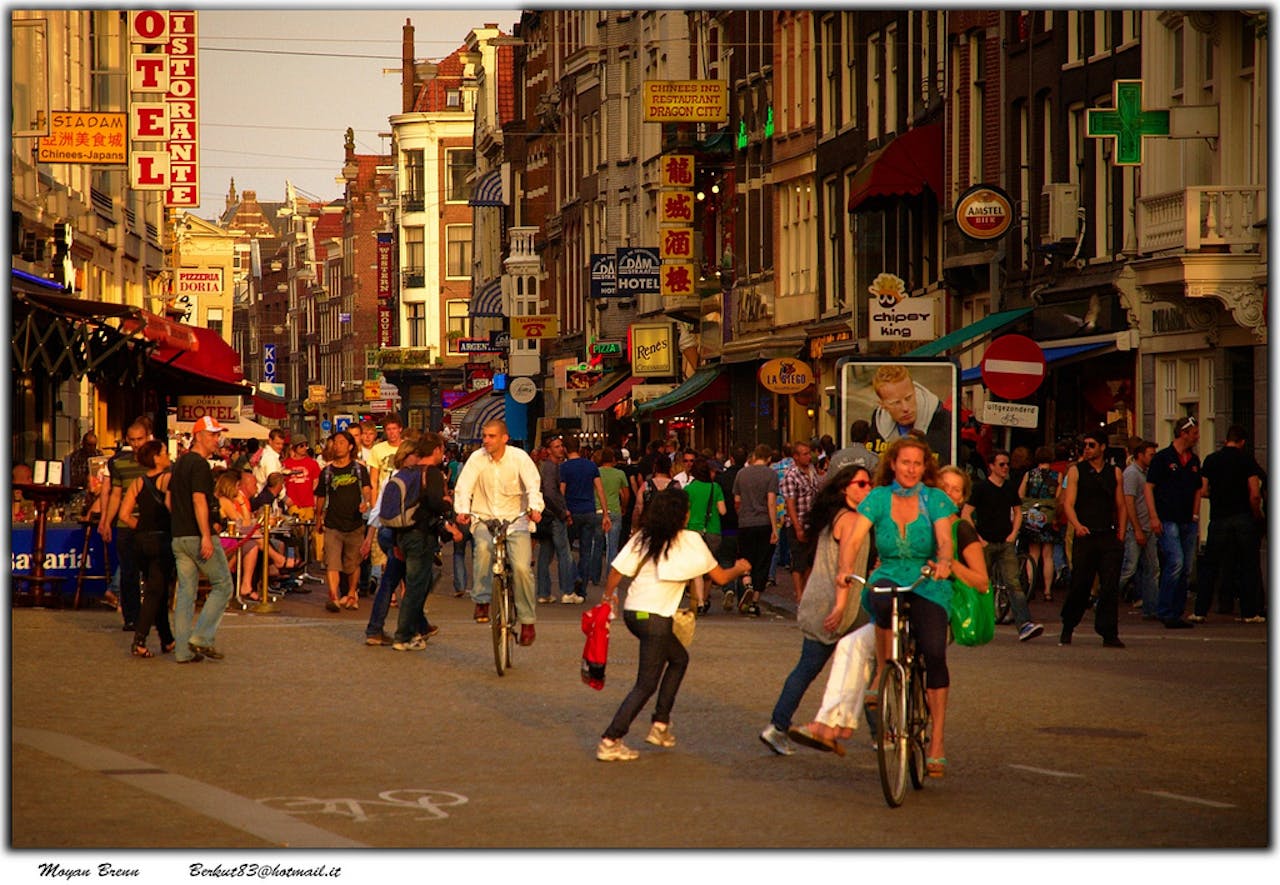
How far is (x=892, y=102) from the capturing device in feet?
135

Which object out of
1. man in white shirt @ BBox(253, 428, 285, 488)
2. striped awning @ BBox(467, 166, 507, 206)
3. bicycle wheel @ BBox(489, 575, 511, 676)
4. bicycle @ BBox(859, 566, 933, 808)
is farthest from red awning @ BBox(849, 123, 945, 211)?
striped awning @ BBox(467, 166, 507, 206)

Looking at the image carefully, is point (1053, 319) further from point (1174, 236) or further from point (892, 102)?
point (892, 102)

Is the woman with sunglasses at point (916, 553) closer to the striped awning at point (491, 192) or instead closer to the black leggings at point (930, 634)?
the black leggings at point (930, 634)

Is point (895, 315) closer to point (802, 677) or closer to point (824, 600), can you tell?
point (824, 600)

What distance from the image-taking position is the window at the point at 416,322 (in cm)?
11156

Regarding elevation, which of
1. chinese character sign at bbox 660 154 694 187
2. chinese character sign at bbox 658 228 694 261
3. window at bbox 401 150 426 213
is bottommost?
chinese character sign at bbox 658 228 694 261

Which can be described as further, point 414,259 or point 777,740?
point 414,259

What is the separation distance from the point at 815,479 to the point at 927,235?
15.8 meters

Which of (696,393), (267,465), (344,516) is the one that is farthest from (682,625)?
(696,393)

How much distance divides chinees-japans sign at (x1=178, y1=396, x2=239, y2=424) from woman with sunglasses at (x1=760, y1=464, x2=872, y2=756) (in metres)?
40.4

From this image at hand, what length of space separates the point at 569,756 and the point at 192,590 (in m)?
6.07

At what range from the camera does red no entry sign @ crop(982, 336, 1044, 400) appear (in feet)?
80.0

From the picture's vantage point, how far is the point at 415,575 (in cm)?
1853

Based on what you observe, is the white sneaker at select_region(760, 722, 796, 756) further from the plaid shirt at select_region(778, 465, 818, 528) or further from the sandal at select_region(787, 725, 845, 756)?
the plaid shirt at select_region(778, 465, 818, 528)
